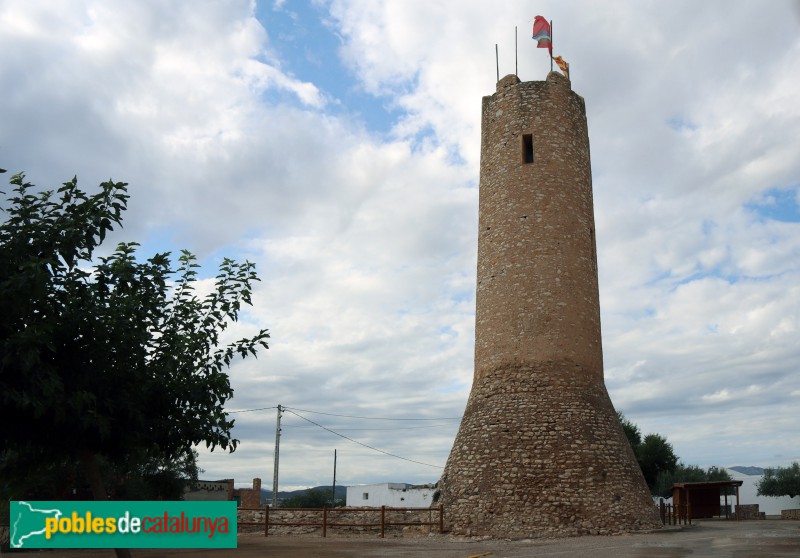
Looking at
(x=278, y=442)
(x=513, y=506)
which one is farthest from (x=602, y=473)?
(x=278, y=442)

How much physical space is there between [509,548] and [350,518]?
7866 millimetres

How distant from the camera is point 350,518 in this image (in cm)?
2123

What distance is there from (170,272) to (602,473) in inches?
513

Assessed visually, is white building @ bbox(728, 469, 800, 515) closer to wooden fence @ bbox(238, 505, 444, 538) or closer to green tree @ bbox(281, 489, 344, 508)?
green tree @ bbox(281, 489, 344, 508)

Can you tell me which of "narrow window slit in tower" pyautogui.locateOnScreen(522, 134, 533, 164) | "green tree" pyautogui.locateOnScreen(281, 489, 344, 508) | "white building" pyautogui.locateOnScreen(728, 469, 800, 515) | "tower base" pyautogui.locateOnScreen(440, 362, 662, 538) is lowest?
"green tree" pyautogui.locateOnScreen(281, 489, 344, 508)

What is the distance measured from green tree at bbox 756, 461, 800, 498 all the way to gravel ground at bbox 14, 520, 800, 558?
37212mm

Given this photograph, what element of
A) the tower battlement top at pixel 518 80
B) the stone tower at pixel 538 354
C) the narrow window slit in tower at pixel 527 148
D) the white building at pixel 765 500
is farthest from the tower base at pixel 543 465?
the white building at pixel 765 500

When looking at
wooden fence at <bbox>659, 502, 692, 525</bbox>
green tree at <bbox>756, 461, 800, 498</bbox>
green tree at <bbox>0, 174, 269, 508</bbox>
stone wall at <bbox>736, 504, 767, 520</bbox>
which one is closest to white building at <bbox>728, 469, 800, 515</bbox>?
green tree at <bbox>756, 461, 800, 498</bbox>

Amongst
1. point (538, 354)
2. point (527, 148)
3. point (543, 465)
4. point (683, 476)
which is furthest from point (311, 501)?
point (527, 148)

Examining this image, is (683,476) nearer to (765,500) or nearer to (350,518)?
(765,500)

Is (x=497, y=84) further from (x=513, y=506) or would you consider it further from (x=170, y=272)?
(x=170, y=272)

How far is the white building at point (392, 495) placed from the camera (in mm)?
41375

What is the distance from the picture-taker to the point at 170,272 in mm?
8250

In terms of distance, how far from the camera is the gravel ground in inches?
499
